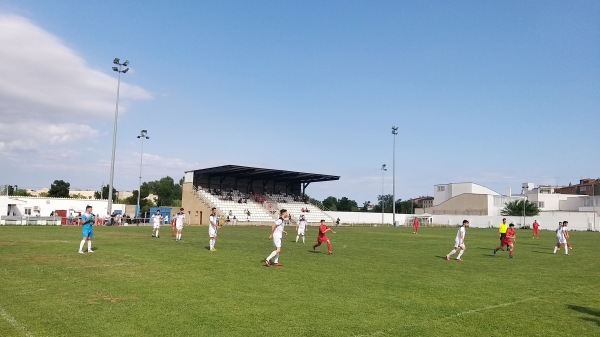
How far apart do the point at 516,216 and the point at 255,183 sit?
4956 cm

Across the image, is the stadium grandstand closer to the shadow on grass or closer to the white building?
the white building

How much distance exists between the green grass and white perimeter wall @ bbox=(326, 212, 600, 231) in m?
68.3

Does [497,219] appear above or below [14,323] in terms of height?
above

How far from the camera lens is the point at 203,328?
8.26m

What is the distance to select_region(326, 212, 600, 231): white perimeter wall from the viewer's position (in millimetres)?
79375

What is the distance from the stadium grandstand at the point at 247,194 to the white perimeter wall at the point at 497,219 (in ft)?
24.5

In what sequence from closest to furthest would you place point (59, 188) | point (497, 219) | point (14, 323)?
point (14, 323) → point (497, 219) → point (59, 188)

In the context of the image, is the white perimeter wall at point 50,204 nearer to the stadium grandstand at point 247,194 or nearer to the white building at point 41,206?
the white building at point 41,206

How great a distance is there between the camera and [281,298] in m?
11.1

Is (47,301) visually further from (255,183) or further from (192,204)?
(255,183)

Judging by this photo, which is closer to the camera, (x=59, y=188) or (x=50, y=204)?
(x=50, y=204)

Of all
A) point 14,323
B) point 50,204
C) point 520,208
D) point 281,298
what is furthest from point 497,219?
point 14,323

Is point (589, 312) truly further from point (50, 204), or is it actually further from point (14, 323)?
point (50, 204)

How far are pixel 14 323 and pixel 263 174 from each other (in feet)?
231
